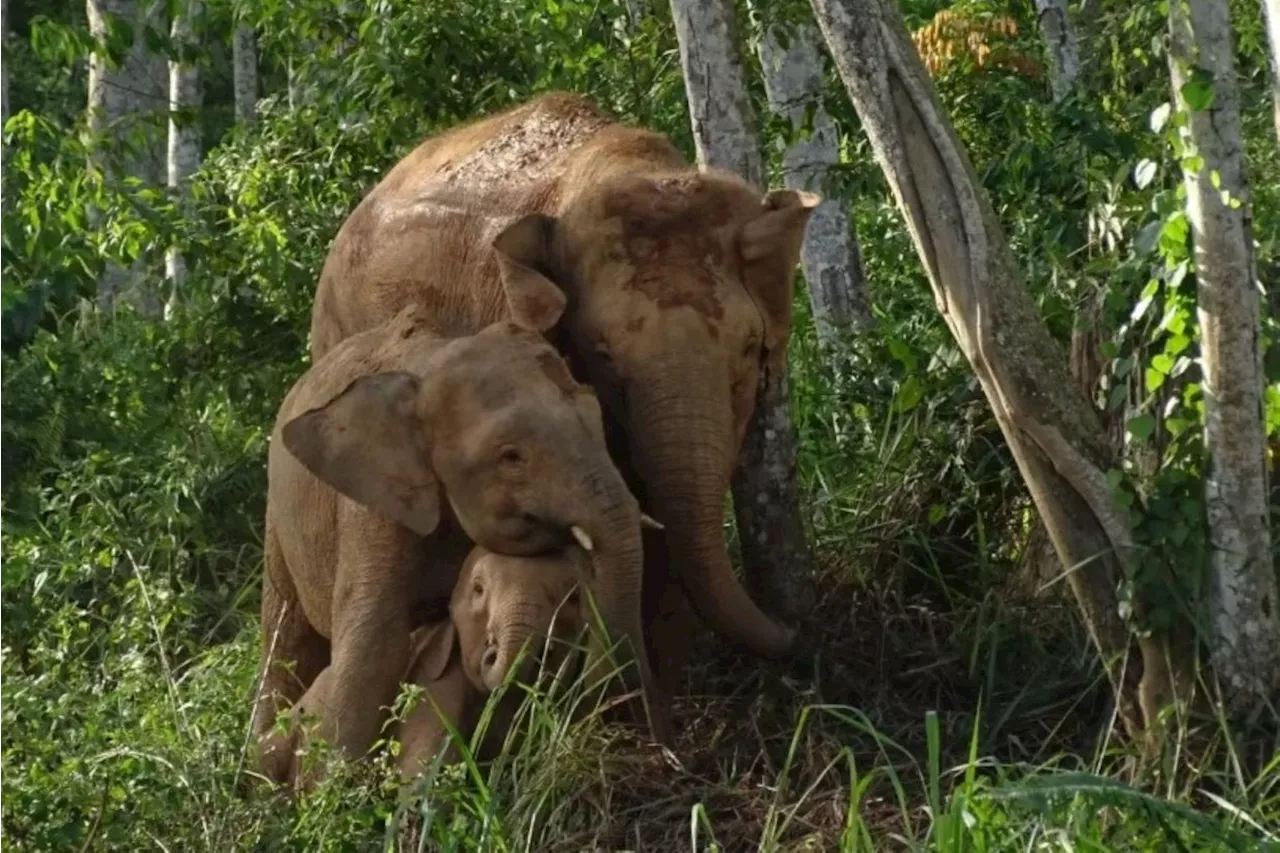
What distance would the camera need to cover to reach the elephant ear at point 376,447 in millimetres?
7090

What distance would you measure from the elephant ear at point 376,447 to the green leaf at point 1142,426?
179 cm

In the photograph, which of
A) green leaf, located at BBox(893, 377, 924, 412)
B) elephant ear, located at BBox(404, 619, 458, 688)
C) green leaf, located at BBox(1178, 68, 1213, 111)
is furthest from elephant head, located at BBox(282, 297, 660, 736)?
green leaf, located at BBox(1178, 68, 1213, 111)

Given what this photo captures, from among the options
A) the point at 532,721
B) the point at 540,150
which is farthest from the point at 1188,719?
the point at 540,150

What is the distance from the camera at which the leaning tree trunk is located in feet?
26.2

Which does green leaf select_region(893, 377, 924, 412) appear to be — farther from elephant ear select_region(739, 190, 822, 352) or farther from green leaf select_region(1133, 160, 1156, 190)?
green leaf select_region(1133, 160, 1156, 190)

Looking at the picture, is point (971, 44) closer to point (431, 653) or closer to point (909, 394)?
point (909, 394)

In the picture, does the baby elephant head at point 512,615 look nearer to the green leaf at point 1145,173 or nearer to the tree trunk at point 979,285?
the tree trunk at point 979,285

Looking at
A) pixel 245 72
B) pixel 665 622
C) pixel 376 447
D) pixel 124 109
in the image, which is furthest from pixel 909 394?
pixel 245 72

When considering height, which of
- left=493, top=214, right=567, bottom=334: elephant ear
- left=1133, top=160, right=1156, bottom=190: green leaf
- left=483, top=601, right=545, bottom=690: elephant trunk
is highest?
left=1133, top=160, right=1156, bottom=190: green leaf

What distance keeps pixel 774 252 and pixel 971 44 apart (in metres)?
4.34

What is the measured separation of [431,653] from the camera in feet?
23.4

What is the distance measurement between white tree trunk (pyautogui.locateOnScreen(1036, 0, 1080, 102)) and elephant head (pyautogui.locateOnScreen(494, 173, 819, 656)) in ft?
18.6

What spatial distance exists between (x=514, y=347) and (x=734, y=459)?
828mm

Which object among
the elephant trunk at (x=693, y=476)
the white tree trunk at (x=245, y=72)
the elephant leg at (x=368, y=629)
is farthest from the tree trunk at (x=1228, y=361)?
the white tree trunk at (x=245, y=72)
